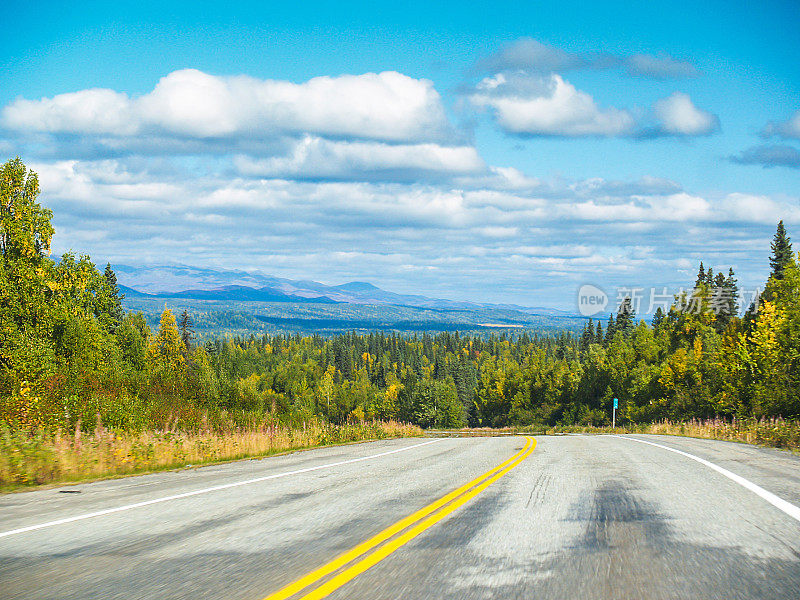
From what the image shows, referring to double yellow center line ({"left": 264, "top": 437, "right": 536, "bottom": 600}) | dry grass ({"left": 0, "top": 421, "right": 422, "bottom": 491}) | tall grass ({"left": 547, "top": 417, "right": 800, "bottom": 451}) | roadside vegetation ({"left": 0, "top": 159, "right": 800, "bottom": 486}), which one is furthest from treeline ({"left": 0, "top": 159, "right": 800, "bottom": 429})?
double yellow center line ({"left": 264, "top": 437, "right": 536, "bottom": 600})

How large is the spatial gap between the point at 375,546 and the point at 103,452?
870 centimetres

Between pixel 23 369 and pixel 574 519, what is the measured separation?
27511 millimetres

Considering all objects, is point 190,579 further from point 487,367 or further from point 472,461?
point 487,367

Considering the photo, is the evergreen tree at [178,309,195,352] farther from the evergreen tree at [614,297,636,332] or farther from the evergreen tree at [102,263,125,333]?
the evergreen tree at [614,297,636,332]

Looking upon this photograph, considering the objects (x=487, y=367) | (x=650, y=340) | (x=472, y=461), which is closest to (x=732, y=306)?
(x=650, y=340)

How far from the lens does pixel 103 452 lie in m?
12.2

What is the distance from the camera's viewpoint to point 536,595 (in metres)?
4.23

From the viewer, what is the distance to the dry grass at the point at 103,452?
34.4ft

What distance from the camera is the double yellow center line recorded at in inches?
172

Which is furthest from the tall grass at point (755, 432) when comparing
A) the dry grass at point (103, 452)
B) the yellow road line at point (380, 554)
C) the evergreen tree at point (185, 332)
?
the evergreen tree at point (185, 332)

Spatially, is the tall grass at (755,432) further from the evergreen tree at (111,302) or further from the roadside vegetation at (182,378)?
the evergreen tree at (111,302)

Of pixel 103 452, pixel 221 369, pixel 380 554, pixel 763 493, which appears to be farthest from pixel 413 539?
pixel 221 369

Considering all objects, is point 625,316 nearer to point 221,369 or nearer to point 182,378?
point 221,369

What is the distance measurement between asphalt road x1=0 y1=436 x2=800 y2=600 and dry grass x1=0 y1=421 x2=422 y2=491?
1.37m
